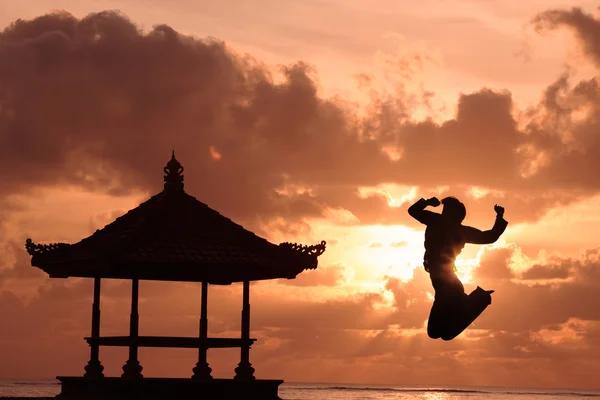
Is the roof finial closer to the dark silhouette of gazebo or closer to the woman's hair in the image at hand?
the dark silhouette of gazebo

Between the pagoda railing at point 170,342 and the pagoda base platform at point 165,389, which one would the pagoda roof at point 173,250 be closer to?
the pagoda railing at point 170,342

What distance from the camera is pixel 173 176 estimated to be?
2861 cm

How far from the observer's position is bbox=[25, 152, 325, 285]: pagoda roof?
26.8m

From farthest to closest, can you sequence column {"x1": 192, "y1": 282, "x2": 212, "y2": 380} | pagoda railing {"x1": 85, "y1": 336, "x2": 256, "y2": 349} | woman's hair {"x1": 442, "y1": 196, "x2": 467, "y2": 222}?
column {"x1": 192, "y1": 282, "x2": 212, "y2": 380}, pagoda railing {"x1": 85, "y1": 336, "x2": 256, "y2": 349}, woman's hair {"x1": 442, "y1": 196, "x2": 467, "y2": 222}

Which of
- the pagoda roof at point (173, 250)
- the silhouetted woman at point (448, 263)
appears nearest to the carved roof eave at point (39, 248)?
the pagoda roof at point (173, 250)

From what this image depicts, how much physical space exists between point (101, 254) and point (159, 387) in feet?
11.5

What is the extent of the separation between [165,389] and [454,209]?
1526cm

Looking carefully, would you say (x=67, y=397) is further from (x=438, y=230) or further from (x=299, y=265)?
(x=438, y=230)

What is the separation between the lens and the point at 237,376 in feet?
92.7

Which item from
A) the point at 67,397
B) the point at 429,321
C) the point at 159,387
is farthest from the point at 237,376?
the point at 429,321

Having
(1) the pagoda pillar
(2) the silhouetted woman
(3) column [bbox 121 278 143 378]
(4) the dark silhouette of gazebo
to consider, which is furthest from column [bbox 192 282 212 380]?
(2) the silhouetted woman

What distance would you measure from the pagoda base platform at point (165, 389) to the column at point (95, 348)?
479 mm

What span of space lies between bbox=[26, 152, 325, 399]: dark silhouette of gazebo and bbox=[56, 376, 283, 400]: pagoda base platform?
2cm

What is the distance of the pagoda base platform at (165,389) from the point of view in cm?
2669
